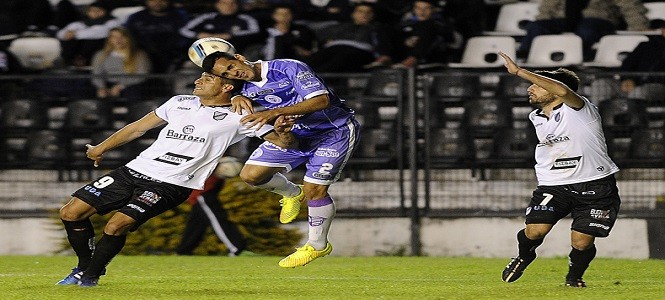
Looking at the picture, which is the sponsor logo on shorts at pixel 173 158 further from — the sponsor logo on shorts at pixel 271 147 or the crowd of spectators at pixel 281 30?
the crowd of spectators at pixel 281 30

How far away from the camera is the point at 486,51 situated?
17.6 meters

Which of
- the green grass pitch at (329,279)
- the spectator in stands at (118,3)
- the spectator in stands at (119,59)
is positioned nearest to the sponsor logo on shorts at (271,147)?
the green grass pitch at (329,279)

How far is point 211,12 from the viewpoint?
1856cm

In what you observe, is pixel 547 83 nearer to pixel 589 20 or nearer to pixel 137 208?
pixel 137 208

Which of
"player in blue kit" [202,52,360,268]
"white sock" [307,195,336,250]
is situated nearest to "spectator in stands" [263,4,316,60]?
"player in blue kit" [202,52,360,268]

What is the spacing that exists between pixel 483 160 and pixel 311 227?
4.91 meters

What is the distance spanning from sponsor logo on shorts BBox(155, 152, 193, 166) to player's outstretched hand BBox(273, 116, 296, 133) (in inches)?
28.5

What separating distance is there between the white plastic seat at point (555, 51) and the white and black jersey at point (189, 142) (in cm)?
714

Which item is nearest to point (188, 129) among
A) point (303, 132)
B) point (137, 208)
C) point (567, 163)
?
point (137, 208)

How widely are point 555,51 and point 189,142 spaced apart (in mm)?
7735

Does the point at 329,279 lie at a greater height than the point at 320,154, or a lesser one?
lesser

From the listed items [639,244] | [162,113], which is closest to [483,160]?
[639,244]

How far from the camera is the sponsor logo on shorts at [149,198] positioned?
10.3 m

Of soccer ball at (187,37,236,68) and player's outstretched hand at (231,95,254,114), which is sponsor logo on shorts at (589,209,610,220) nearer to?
player's outstretched hand at (231,95,254,114)
